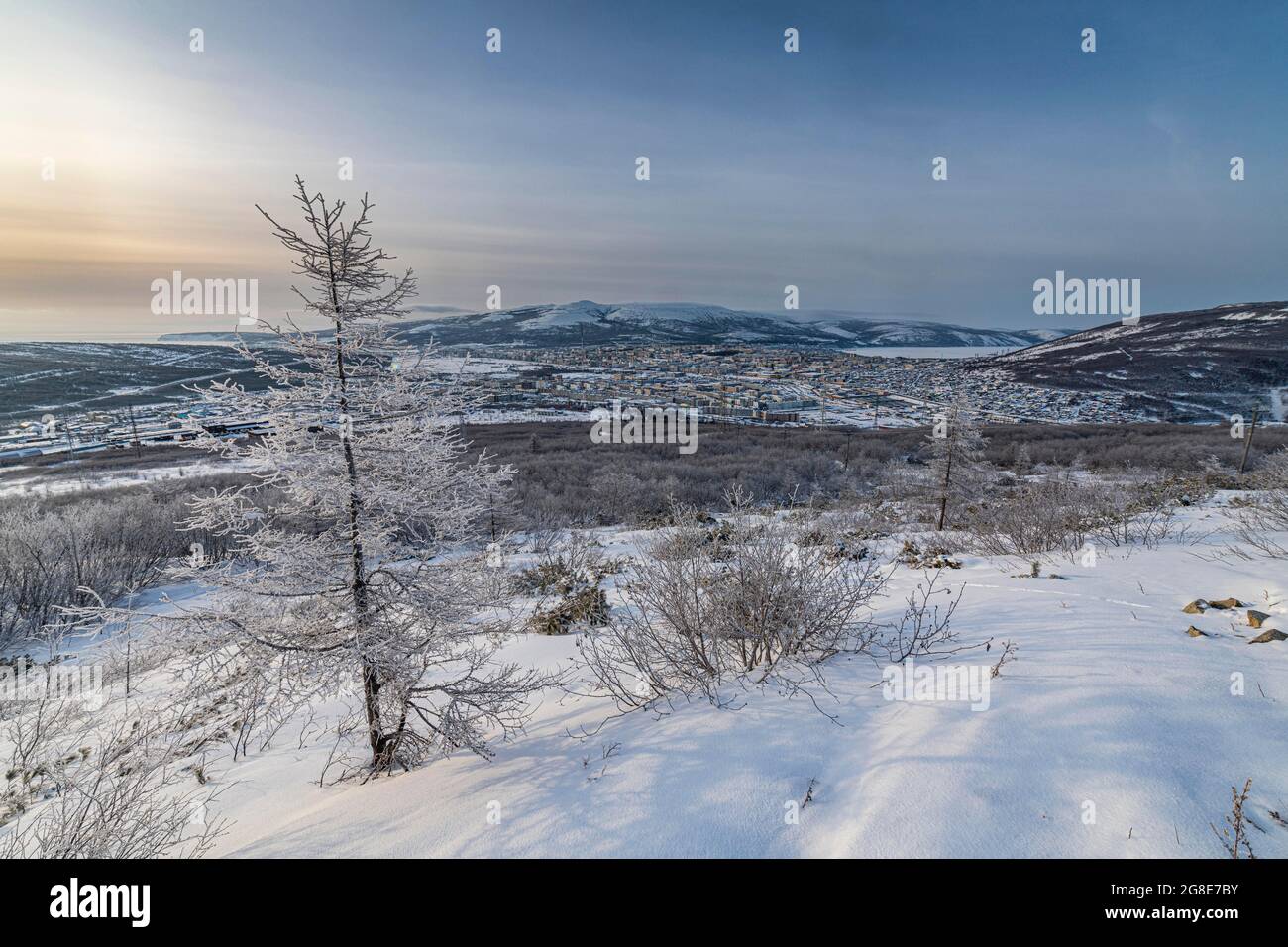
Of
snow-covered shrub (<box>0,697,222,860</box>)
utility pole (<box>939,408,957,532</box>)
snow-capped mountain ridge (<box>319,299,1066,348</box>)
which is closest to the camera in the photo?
snow-covered shrub (<box>0,697,222,860</box>)

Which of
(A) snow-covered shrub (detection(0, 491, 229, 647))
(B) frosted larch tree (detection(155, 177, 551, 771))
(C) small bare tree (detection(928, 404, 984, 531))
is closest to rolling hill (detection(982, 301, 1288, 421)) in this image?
(C) small bare tree (detection(928, 404, 984, 531))

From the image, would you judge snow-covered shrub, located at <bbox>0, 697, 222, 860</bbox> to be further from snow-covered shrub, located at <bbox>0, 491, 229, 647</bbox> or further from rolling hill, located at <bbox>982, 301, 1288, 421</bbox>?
rolling hill, located at <bbox>982, 301, 1288, 421</bbox>

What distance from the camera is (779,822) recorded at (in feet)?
8.15

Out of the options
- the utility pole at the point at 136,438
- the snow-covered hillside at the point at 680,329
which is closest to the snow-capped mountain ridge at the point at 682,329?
the snow-covered hillside at the point at 680,329

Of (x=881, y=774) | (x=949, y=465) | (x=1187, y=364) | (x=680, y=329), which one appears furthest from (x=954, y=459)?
(x=680, y=329)

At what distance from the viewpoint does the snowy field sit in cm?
229

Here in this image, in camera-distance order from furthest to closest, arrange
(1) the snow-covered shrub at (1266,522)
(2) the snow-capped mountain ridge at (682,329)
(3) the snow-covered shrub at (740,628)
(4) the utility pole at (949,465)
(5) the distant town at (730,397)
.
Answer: (2) the snow-capped mountain ridge at (682,329)
(5) the distant town at (730,397)
(4) the utility pole at (949,465)
(1) the snow-covered shrub at (1266,522)
(3) the snow-covered shrub at (740,628)

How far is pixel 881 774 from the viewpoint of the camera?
Answer: 2.70m

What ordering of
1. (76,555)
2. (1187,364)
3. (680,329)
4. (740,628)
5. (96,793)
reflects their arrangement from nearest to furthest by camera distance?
(96,793), (740,628), (76,555), (1187,364), (680,329)

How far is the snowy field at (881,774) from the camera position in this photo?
7.52 feet

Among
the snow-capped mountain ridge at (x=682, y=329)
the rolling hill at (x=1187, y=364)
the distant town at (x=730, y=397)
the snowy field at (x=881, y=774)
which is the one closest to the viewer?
the snowy field at (x=881, y=774)

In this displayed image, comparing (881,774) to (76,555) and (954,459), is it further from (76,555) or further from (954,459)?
(76,555)

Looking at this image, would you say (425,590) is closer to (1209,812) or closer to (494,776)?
(494,776)

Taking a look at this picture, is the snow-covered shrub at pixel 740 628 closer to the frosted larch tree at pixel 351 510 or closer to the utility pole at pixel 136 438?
the frosted larch tree at pixel 351 510
